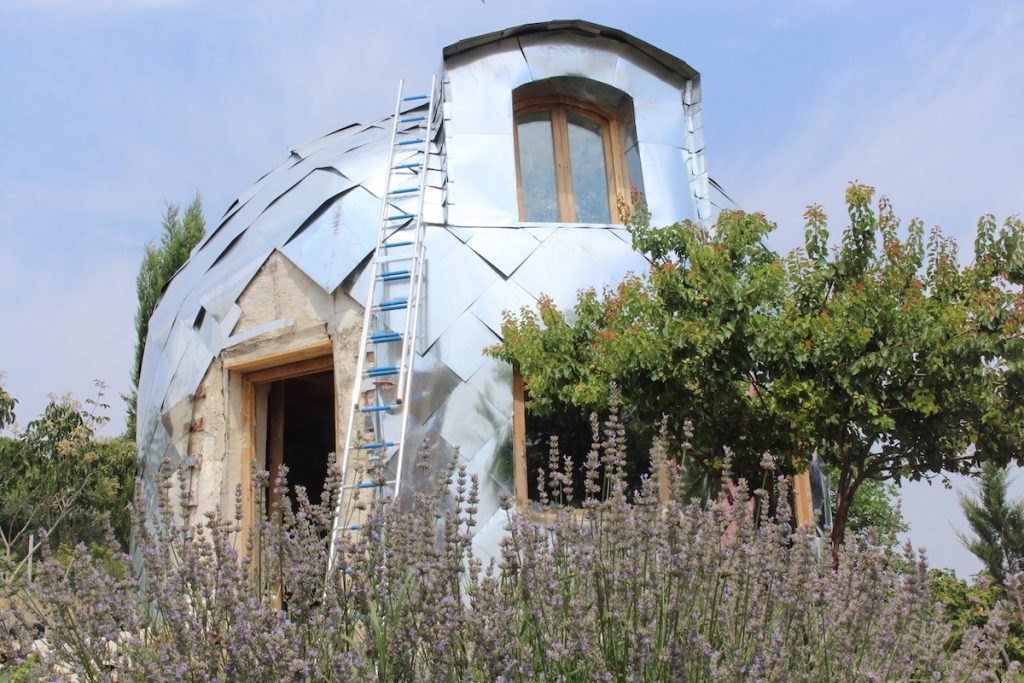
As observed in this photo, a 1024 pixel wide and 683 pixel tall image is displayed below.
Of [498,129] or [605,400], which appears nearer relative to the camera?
→ [605,400]

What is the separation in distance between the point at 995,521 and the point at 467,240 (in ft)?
20.5

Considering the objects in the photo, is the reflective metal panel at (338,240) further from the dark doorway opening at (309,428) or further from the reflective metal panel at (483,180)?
the dark doorway opening at (309,428)

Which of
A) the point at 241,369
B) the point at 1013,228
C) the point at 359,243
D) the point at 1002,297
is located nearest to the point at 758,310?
the point at 1002,297

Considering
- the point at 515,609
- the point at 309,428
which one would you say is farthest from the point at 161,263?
the point at 515,609

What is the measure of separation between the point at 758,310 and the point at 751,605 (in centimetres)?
382

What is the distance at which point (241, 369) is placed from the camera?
830 cm

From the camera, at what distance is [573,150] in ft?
27.6

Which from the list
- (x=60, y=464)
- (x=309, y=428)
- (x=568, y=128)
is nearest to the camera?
(x=568, y=128)

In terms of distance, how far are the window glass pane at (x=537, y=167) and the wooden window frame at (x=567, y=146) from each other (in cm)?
3

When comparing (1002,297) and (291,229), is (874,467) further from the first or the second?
(291,229)

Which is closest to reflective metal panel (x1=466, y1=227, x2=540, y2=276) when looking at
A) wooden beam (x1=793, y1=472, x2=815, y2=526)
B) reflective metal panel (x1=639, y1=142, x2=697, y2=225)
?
reflective metal panel (x1=639, y1=142, x2=697, y2=225)

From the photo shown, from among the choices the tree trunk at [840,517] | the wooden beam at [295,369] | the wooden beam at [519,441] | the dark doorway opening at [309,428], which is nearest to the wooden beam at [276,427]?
the wooden beam at [295,369]

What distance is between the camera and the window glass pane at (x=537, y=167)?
26.4 ft

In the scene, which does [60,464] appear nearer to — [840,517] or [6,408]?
[6,408]
